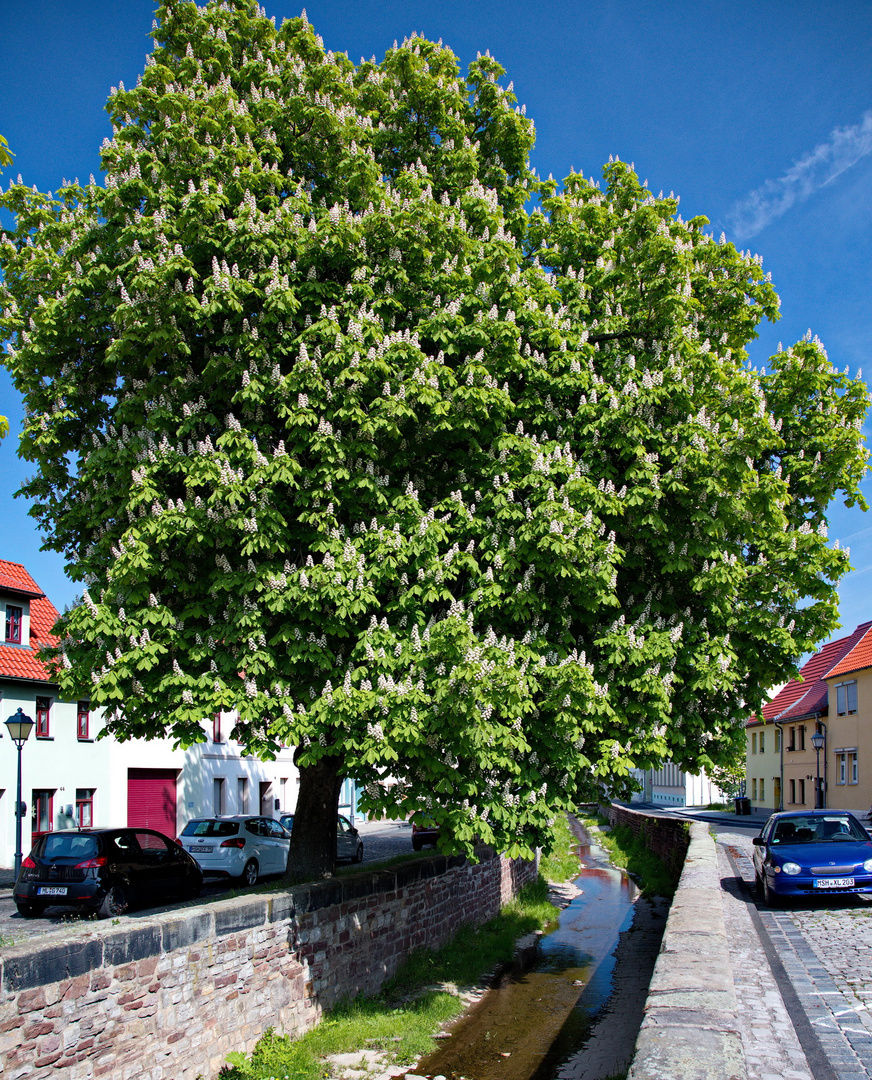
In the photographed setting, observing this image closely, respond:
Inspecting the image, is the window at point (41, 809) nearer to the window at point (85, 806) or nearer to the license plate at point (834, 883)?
the window at point (85, 806)

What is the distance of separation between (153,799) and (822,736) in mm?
24320

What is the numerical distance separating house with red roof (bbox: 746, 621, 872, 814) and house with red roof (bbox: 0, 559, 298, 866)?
20.5 m

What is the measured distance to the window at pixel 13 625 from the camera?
25.6m

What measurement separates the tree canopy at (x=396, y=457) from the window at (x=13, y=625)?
616 inches

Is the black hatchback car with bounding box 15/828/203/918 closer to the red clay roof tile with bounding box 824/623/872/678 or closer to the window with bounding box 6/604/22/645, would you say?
the window with bounding box 6/604/22/645

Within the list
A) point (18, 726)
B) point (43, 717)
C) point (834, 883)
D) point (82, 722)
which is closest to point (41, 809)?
point (43, 717)

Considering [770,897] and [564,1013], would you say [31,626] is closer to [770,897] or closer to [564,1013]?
[564,1013]

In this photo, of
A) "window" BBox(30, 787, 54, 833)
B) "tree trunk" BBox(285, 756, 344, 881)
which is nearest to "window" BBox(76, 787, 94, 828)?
"window" BBox(30, 787, 54, 833)

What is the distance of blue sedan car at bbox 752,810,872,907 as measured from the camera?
12867mm

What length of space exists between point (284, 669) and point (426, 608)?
6.35 ft

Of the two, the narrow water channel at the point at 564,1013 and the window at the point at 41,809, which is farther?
the window at the point at 41,809

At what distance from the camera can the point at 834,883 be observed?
12.9 meters

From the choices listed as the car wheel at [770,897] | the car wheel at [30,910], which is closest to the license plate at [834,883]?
the car wheel at [770,897]

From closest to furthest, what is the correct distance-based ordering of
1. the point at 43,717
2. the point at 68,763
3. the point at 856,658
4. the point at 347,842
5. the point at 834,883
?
the point at 834,883
the point at 347,842
the point at 43,717
the point at 68,763
the point at 856,658
